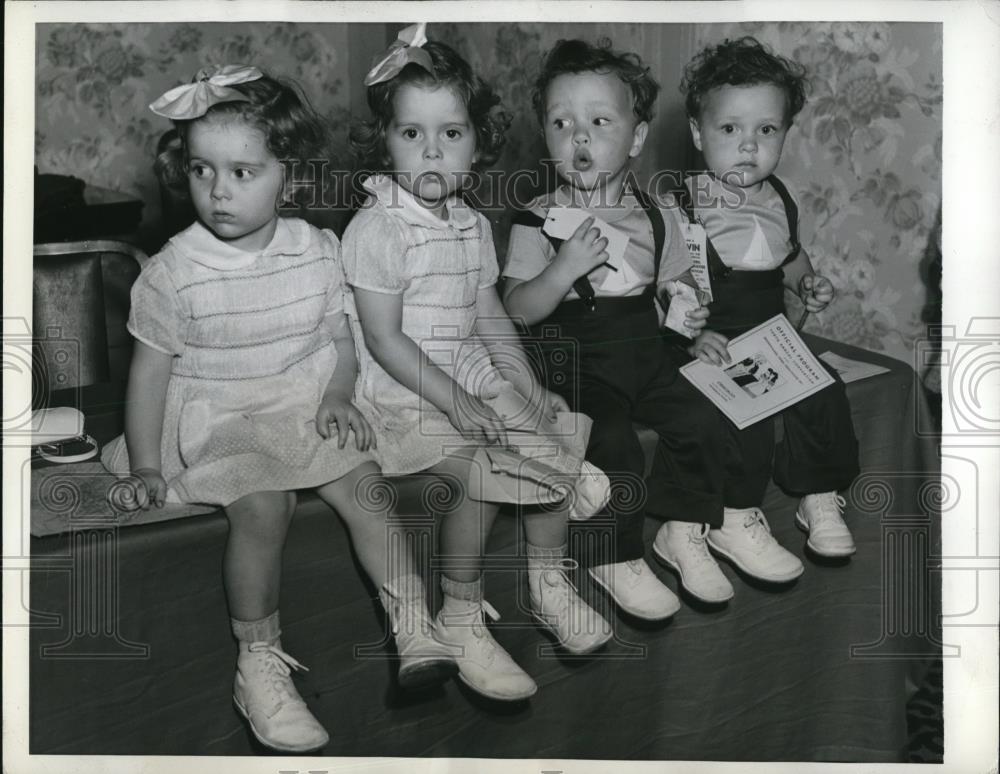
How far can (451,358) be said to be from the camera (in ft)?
6.89

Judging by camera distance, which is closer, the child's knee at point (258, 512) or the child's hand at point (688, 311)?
the child's knee at point (258, 512)

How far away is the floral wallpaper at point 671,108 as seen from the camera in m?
2.12

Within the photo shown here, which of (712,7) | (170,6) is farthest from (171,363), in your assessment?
(712,7)

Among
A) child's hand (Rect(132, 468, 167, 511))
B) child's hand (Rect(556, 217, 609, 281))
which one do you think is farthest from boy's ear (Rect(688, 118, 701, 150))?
child's hand (Rect(132, 468, 167, 511))

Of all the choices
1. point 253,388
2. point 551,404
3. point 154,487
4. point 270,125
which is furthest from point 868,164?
point 154,487

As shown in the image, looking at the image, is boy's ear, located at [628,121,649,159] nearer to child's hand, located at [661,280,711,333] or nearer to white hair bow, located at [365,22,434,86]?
child's hand, located at [661,280,711,333]

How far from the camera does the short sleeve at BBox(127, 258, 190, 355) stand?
6.71ft

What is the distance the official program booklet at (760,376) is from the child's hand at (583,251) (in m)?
0.25

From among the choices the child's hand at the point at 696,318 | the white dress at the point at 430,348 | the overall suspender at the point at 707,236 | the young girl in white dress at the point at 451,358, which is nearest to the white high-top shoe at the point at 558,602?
the young girl in white dress at the point at 451,358

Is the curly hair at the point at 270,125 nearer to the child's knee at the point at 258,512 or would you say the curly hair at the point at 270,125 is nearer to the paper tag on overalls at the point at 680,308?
the child's knee at the point at 258,512

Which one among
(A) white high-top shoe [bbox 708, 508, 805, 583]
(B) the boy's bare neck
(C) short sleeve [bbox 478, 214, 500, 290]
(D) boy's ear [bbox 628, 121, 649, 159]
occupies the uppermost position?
(D) boy's ear [bbox 628, 121, 649, 159]

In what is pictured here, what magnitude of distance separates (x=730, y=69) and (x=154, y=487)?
1.25m

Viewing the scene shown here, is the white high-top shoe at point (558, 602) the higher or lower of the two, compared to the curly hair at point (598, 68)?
lower

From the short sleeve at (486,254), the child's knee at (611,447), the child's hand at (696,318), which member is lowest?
the child's knee at (611,447)
